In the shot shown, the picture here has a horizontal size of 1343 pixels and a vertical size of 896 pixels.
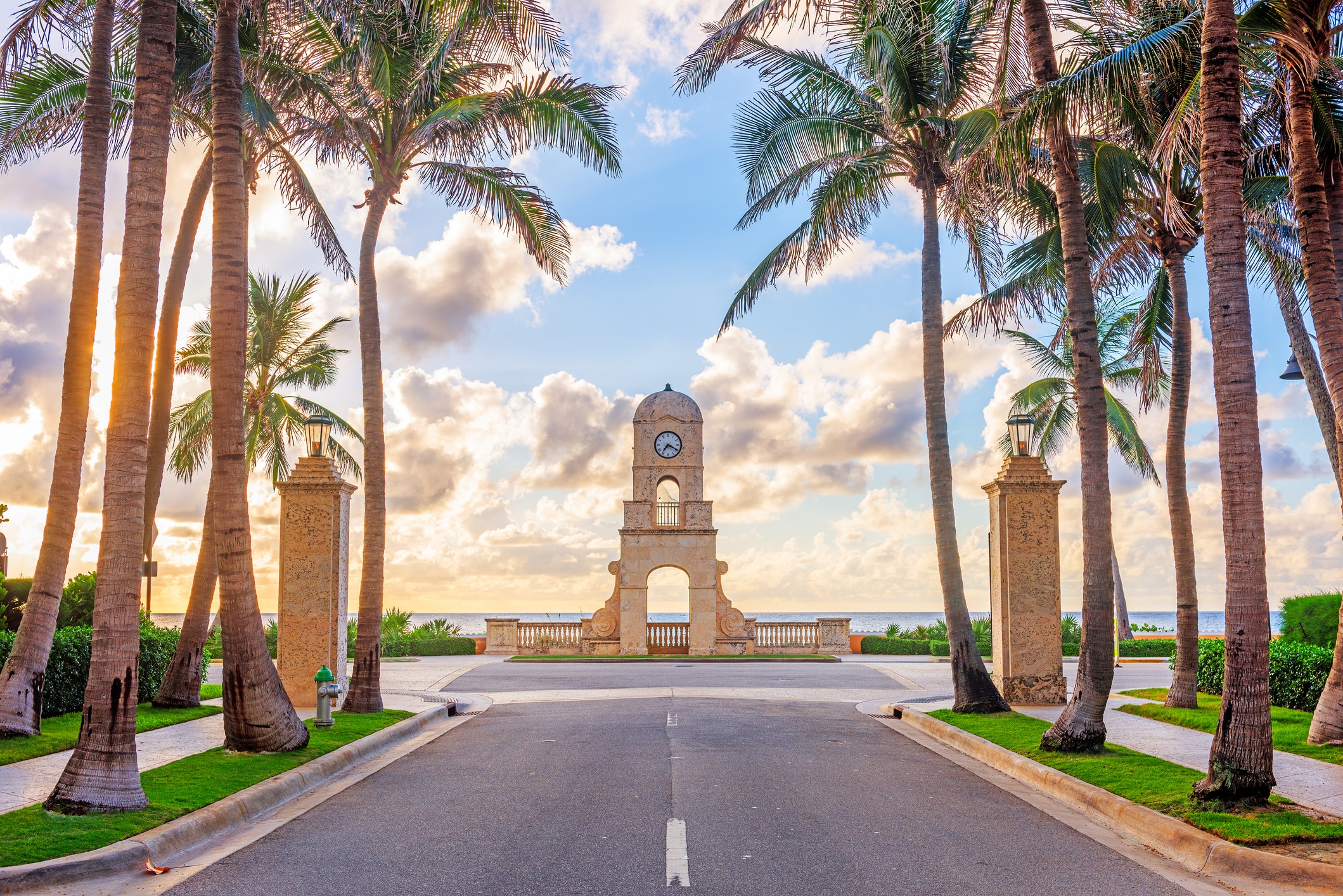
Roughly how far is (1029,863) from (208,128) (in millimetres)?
16526

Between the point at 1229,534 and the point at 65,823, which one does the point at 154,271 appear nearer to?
the point at 65,823

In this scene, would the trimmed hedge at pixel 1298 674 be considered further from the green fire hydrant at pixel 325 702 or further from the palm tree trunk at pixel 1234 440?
the green fire hydrant at pixel 325 702

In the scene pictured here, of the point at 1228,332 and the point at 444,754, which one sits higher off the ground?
the point at 1228,332

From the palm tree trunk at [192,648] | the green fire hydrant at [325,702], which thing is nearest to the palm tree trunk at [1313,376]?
the green fire hydrant at [325,702]

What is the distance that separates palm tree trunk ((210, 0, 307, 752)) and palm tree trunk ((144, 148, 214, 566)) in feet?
17.5

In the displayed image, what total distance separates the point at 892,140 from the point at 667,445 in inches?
855

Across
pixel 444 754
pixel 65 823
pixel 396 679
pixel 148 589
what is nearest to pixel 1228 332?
pixel 444 754

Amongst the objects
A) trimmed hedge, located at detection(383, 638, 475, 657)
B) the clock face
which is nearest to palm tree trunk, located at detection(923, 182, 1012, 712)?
trimmed hedge, located at detection(383, 638, 475, 657)

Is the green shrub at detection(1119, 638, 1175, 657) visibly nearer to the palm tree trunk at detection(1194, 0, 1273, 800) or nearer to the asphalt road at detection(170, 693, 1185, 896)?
the asphalt road at detection(170, 693, 1185, 896)

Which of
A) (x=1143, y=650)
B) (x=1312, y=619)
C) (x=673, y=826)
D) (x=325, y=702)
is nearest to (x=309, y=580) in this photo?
(x=325, y=702)

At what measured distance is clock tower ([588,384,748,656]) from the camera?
3575 cm

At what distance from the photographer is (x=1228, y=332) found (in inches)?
352

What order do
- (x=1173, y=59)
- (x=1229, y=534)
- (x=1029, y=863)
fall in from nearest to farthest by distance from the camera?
1. (x=1029, y=863)
2. (x=1229, y=534)
3. (x=1173, y=59)

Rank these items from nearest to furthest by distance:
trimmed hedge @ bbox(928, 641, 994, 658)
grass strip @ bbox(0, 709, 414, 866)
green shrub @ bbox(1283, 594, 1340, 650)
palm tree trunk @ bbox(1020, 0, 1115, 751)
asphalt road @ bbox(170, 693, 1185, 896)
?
asphalt road @ bbox(170, 693, 1185, 896) → grass strip @ bbox(0, 709, 414, 866) → palm tree trunk @ bbox(1020, 0, 1115, 751) → green shrub @ bbox(1283, 594, 1340, 650) → trimmed hedge @ bbox(928, 641, 994, 658)
